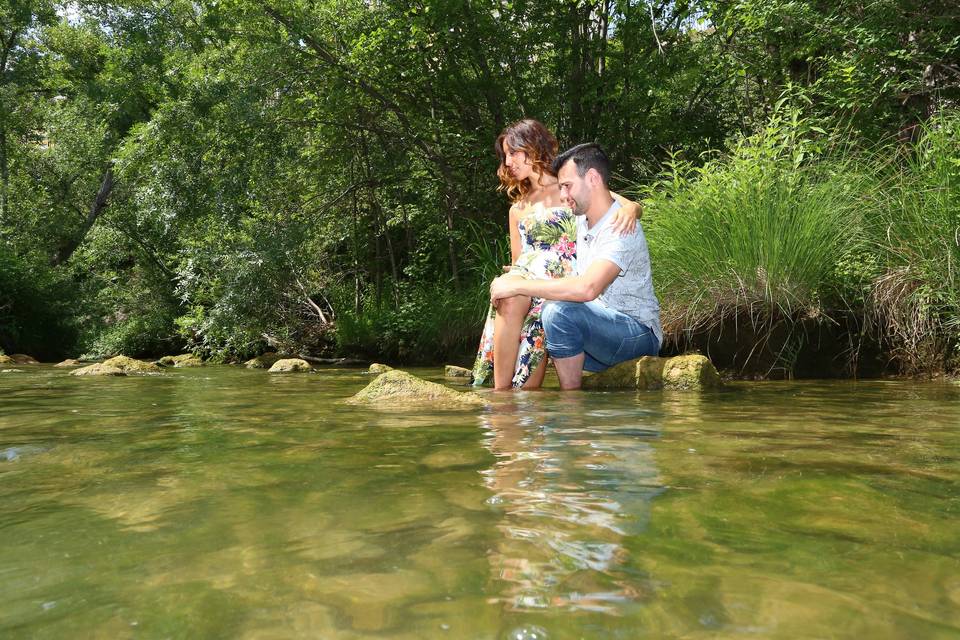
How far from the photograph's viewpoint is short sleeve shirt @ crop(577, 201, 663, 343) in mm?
4781

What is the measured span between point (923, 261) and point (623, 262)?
9.48ft

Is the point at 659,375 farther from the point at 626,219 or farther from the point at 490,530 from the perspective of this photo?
the point at 490,530

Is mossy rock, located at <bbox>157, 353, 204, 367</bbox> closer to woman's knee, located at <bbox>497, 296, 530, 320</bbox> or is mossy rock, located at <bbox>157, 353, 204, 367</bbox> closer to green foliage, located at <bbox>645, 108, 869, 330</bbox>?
green foliage, located at <bbox>645, 108, 869, 330</bbox>

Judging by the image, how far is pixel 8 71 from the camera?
23406 millimetres

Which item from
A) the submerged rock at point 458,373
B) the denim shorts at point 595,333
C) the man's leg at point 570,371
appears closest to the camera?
the denim shorts at point 595,333

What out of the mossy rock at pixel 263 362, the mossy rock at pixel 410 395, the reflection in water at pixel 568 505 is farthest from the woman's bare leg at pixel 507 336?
the mossy rock at pixel 263 362

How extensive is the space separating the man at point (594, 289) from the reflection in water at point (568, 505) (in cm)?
125

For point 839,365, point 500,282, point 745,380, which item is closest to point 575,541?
point 500,282

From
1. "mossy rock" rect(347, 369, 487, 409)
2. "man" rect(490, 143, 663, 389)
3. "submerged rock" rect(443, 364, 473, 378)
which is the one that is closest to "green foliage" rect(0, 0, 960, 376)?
"man" rect(490, 143, 663, 389)

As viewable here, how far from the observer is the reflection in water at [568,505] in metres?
1.49

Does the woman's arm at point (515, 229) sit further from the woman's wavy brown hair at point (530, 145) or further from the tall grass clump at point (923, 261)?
the tall grass clump at point (923, 261)

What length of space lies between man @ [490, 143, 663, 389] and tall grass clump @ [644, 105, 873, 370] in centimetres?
134

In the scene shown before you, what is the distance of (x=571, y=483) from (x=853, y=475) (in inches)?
34.6

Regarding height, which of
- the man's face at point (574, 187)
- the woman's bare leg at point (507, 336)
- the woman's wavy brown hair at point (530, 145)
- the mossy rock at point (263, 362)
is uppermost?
the woman's wavy brown hair at point (530, 145)
